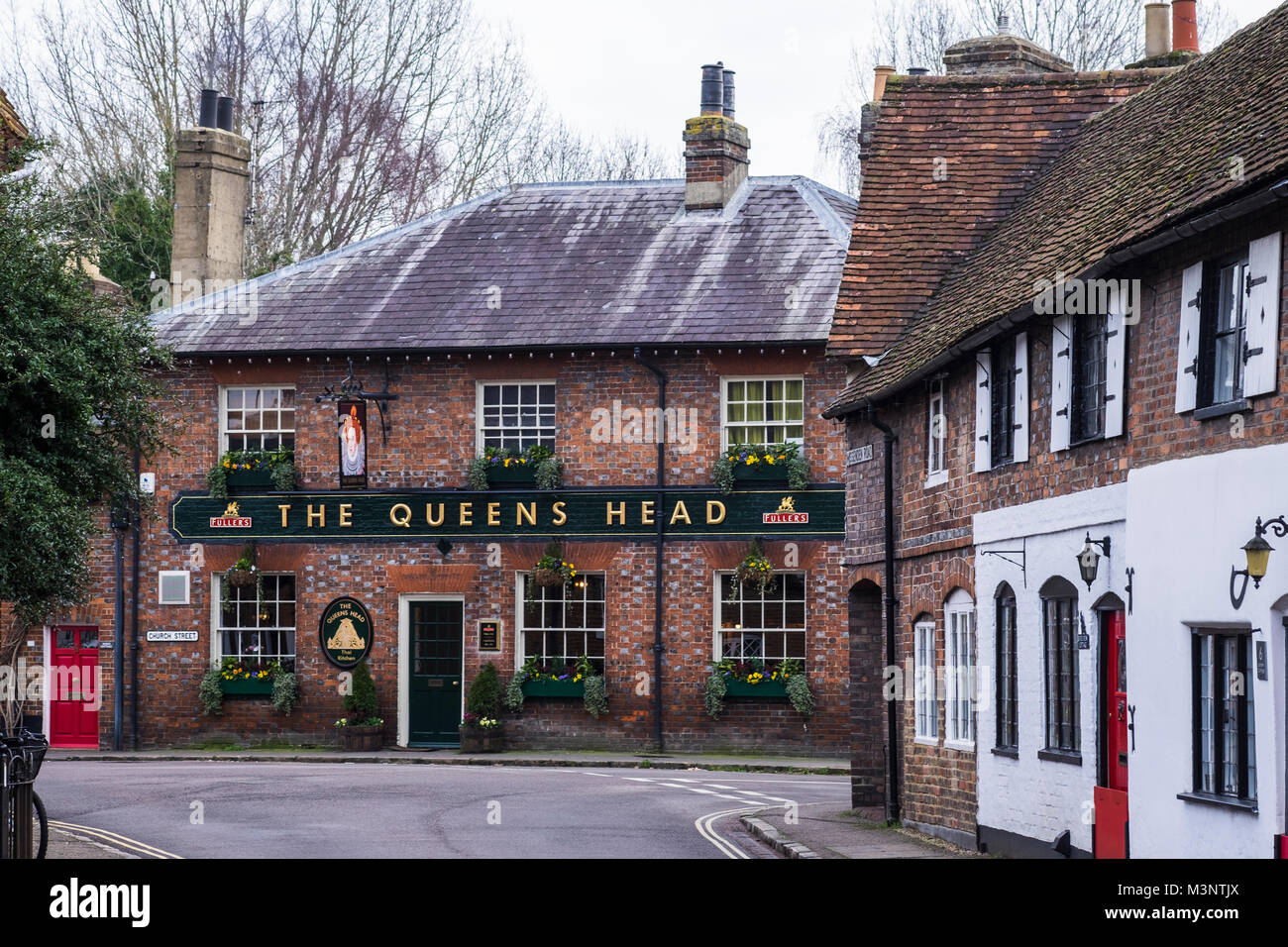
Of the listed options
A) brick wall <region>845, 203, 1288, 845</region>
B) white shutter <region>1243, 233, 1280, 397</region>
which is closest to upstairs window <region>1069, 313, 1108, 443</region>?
brick wall <region>845, 203, 1288, 845</region>

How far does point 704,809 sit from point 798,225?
13247 mm

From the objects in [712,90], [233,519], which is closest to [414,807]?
[233,519]

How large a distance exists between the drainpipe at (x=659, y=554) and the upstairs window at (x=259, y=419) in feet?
19.9

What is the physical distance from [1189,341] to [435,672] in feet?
62.9

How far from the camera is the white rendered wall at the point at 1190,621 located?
11.2m

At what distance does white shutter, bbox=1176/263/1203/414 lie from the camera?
12523mm

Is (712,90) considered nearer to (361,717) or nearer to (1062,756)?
(361,717)

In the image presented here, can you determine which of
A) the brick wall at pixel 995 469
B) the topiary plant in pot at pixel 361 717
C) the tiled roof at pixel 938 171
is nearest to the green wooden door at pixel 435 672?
the topiary plant in pot at pixel 361 717

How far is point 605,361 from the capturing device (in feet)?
96.7

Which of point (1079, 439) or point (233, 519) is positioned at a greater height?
point (1079, 439)

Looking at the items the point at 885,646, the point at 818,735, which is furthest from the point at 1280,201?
the point at 818,735

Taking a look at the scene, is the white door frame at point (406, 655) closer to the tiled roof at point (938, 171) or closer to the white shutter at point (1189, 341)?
the tiled roof at point (938, 171)

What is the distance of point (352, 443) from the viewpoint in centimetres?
2955

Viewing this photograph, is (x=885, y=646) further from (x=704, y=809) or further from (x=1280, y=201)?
(x=1280, y=201)
